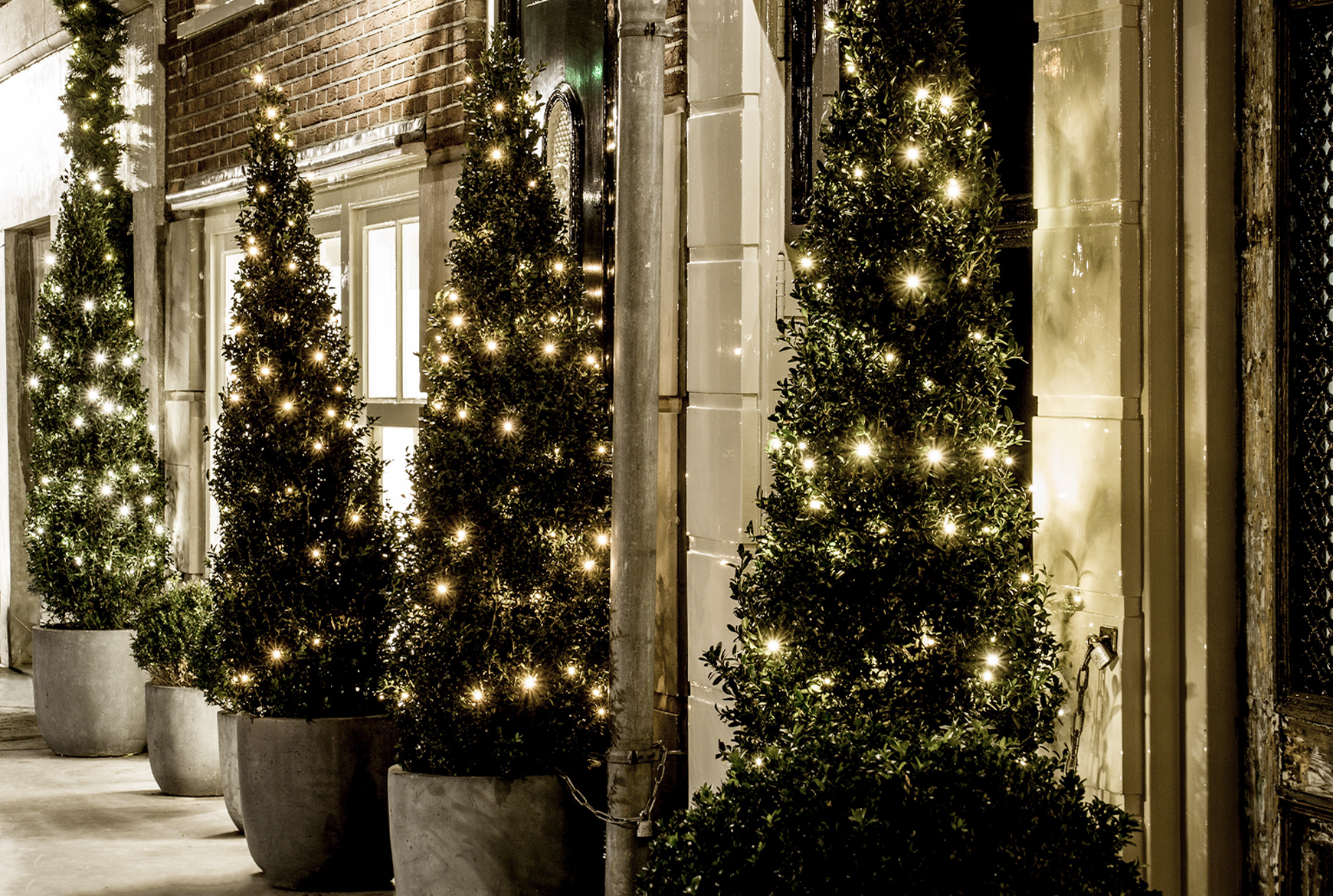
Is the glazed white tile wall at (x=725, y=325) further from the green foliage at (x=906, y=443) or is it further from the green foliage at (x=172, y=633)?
the green foliage at (x=172, y=633)

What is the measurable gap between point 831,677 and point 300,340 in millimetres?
3766

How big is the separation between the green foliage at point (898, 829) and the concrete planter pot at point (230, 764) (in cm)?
411

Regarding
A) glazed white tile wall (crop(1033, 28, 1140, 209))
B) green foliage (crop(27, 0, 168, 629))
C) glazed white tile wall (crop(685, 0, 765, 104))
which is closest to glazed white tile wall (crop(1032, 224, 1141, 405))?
glazed white tile wall (crop(1033, 28, 1140, 209))

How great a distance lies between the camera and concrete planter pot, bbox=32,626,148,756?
31.4ft

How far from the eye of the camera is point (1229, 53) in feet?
14.0

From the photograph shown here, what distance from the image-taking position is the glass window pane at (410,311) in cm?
823

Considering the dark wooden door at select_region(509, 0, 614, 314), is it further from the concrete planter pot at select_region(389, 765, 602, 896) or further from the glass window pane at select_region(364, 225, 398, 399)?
the concrete planter pot at select_region(389, 765, 602, 896)

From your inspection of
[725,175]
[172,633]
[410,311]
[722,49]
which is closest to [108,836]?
[172,633]

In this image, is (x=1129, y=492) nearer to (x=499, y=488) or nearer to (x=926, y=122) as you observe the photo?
(x=926, y=122)

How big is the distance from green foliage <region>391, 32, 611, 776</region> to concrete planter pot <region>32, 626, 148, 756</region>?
4379mm

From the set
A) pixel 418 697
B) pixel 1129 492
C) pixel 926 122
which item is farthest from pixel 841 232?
pixel 418 697

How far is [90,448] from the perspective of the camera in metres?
9.75

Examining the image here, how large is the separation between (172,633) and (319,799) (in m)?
2.27

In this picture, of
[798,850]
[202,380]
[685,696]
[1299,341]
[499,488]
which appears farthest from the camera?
[202,380]
